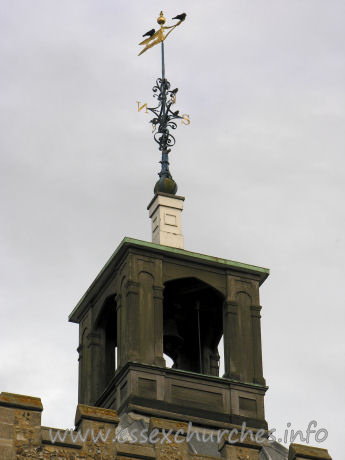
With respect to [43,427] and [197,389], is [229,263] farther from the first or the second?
[43,427]

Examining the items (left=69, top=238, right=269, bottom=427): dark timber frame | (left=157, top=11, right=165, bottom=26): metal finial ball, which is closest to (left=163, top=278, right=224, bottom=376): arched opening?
(left=69, top=238, right=269, bottom=427): dark timber frame

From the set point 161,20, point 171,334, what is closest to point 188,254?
point 171,334

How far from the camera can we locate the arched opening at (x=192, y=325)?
158ft

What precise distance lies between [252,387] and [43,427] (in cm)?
1065

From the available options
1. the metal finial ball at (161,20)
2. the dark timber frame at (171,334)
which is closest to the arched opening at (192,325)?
the dark timber frame at (171,334)

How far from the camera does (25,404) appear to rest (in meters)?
36.5

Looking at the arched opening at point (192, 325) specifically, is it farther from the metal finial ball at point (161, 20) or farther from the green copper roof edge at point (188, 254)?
the metal finial ball at point (161, 20)

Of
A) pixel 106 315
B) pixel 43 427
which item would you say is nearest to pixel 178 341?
pixel 106 315

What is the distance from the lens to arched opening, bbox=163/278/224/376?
48.3 meters

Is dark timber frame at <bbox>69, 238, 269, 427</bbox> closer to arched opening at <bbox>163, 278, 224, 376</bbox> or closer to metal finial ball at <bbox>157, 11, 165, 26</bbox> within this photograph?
arched opening at <bbox>163, 278, 224, 376</bbox>

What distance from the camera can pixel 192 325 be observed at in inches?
1954

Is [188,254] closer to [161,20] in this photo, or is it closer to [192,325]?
[192,325]

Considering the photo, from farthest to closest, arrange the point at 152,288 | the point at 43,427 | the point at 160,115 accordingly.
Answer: the point at 160,115 → the point at 152,288 → the point at 43,427

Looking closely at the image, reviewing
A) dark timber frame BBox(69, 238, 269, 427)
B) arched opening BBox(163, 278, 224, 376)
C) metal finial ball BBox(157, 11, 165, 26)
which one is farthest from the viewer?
metal finial ball BBox(157, 11, 165, 26)
